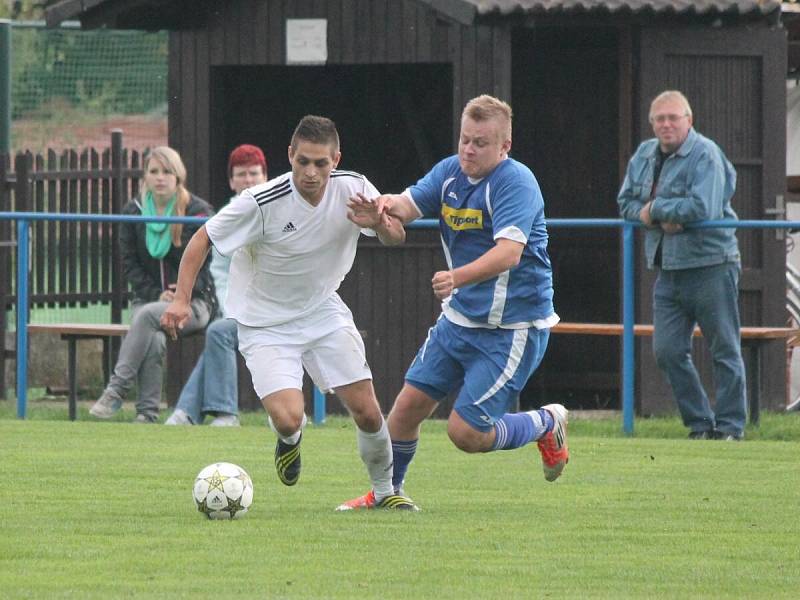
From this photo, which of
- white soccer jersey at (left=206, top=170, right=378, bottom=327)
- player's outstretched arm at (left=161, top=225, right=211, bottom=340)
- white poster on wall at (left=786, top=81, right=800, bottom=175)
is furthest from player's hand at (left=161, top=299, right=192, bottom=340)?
white poster on wall at (left=786, top=81, right=800, bottom=175)

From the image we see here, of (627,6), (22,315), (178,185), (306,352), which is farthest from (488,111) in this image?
(627,6)

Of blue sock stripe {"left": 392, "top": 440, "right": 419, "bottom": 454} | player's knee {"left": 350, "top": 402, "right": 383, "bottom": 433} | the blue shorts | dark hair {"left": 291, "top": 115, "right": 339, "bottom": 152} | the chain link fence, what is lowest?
blue sock stripe {"left": 392, "top": 440, "right": 419, "bottom": 454}

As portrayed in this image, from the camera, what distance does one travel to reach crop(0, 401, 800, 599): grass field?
5.95 metres

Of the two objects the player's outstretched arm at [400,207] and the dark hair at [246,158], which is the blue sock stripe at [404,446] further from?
the dark hair at [246,158]

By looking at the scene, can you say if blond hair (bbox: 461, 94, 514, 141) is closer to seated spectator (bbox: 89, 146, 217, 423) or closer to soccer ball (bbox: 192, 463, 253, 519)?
A: soccer ball (bbox: 192, 463, 253, 519)

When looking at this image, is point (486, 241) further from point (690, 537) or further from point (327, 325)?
point (690, 537)

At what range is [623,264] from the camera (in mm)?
11773

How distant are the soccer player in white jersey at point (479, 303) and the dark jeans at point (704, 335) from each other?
3469mm

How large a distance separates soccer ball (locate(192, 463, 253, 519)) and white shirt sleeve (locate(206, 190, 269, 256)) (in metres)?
0.98

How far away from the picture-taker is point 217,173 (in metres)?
14.9

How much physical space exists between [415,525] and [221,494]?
2.61ft

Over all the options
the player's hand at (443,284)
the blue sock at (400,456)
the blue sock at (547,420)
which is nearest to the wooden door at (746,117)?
the blue sock at (547,420)

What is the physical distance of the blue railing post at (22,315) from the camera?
12.3 metres

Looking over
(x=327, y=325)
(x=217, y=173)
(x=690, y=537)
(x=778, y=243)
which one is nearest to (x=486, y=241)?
(x=327, y=325)
